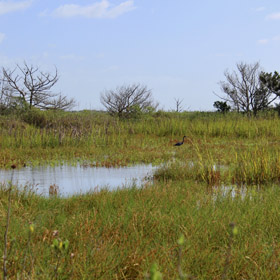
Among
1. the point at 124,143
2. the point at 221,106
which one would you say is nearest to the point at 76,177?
the point at 124,143

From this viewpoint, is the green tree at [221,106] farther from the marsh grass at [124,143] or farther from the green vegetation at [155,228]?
the green vegetation at [155,228]

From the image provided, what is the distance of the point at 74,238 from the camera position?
3.87m

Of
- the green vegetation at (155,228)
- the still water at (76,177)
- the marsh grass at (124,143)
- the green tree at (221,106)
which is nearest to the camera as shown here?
the green vegetation at (155,228)

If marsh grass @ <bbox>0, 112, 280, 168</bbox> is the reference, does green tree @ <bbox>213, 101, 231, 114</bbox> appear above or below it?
above

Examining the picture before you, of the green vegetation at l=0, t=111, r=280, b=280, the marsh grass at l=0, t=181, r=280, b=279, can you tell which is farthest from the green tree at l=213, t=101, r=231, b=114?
the marsh grass at l=0, t=181, r=280, b=279

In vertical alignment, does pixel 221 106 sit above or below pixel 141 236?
above

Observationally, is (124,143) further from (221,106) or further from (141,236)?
(221,106)

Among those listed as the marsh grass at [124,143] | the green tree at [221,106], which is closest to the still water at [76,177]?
the marsh grass at [124,143]

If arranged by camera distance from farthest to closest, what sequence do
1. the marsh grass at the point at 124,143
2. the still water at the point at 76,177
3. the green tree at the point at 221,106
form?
the green tree at the point at 221,106 → the marsh grass at the point at 124,143 → the still water at the point at 76,177

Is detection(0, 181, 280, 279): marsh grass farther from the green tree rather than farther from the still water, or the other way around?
the green tree

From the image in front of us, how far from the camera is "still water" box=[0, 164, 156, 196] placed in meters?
7.68

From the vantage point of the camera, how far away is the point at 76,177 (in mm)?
8859

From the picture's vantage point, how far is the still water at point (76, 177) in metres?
7.68

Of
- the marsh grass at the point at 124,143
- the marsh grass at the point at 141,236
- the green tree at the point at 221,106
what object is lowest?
the marsh grass at the point at 141,236
